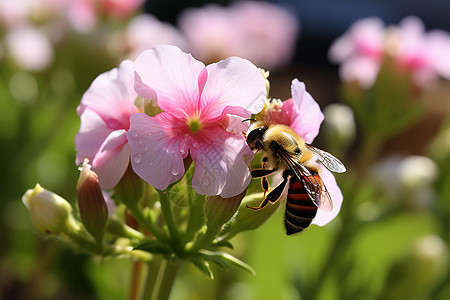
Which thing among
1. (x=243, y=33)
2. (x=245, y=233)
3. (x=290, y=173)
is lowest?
(x=245, y=233)

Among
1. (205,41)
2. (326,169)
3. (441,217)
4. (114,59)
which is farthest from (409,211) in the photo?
(205,41)

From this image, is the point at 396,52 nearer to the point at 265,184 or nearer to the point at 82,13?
the point at 265,184

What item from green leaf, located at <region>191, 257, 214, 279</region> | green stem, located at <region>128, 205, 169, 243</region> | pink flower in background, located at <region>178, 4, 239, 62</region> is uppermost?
green stem, located at <region>128, 205, 169, 243</region>

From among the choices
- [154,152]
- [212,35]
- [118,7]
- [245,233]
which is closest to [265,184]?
[154,152]

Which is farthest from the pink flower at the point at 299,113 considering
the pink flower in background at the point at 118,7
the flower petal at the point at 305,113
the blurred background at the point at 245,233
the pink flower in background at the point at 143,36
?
the pink flower in background at the point at 118,7

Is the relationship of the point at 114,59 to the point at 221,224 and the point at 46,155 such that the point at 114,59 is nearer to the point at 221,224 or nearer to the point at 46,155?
the point at 46,155

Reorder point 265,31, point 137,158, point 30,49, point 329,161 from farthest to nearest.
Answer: point 265,31, point 30,49, point 329,161, point 137,158

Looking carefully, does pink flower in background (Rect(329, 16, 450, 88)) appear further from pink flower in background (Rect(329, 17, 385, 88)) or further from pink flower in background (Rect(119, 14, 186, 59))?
pink flower in background (Rect(119, 14, 186, 59))

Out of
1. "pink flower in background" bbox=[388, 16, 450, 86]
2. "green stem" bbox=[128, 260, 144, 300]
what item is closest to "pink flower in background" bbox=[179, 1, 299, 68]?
"pink flower in background" bbox=[388, 16, 450, 86]
